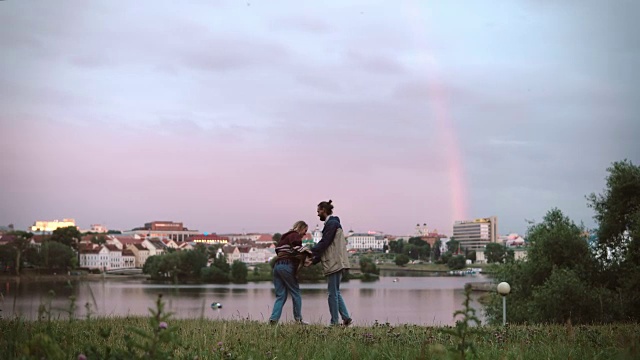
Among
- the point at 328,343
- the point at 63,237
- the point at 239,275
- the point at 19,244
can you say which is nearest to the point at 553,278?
the point at 63,237

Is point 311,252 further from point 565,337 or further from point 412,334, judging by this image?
point 565,337

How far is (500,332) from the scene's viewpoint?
7.54 meters

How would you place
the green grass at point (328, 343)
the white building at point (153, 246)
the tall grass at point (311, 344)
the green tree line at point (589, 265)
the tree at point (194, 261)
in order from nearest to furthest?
the tall grass at point (311, 344) < the green grass at point (328, 343) < the green tree line at point (589, 265) < the tree at point (194, 261) < the white building at point (153, 246)

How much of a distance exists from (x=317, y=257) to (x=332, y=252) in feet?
0.81

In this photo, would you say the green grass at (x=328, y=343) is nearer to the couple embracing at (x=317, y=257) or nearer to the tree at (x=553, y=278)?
the couple embracing at (x=317, y=257)

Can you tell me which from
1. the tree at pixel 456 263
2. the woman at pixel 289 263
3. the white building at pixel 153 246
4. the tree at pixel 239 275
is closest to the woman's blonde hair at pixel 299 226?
the woman at pixel 289 263

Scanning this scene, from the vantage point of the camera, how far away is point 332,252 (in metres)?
10.6

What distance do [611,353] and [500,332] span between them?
2.31 meters

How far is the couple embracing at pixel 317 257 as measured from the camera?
1053 cm

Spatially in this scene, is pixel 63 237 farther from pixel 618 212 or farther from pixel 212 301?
pixel 212 301

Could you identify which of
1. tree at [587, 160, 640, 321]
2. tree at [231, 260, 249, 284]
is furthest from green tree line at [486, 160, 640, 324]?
tree at [231, 260, 249, 284]

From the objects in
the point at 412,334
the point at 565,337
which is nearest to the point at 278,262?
the point at 412,334

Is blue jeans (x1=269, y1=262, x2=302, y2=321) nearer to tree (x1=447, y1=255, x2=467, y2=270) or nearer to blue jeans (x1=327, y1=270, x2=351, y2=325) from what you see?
blue jeans (x1=327, y1=270, x2=351, y2=325)

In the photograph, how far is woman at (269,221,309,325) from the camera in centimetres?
1055
